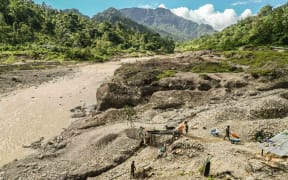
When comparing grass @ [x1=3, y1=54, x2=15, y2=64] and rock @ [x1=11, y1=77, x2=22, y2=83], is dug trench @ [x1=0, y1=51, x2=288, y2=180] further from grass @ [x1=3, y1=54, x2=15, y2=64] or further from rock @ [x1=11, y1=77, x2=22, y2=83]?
grass @ [x1=3, y1=54, x2=15, y2=64]

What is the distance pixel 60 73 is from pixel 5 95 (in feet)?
108

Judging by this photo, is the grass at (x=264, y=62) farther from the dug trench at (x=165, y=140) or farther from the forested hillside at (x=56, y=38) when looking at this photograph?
the forested hillside at (x=56, y=38)

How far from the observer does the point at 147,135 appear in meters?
32.6

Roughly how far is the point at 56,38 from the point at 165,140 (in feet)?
499

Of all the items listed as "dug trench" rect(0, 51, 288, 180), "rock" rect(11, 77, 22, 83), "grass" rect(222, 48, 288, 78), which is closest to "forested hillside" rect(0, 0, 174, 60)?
"rock" rect(11, 77, 22, 83)

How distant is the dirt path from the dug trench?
11.0 feet

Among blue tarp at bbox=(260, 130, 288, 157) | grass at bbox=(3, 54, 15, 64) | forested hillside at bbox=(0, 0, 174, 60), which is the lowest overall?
blue tarp at bbox=(260, 130, 288, 157)

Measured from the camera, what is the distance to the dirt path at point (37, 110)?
38781 mm

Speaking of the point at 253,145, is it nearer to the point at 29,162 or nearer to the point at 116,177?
the point at 116,177

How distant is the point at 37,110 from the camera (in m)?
53.3

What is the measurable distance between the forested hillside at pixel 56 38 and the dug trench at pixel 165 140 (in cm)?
9031

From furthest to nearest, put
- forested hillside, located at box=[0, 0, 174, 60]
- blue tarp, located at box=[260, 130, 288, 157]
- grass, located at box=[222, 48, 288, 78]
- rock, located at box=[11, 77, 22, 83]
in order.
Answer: forested hillside, located at box=[0, 0, 174, 60] → rock, located at box=[11, 77, 22, 83] → grass, located at box=[222, 48, 288, 78] → blue tarp, located at box=[260, 130, 288, 157]

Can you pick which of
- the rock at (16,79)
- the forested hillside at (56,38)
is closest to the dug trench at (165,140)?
the rock at (16,79)

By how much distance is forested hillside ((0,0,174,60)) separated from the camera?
136m
